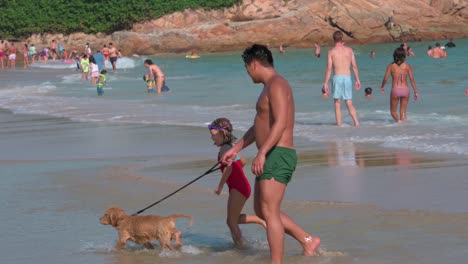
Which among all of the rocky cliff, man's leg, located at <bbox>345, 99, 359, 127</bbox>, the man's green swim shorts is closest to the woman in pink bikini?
man's leg, located at <bbox>345, 99, 359, 127</bbox>

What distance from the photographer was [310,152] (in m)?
12.1

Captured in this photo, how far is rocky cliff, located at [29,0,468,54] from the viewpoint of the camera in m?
65.8

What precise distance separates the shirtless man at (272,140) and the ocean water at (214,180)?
2.16 feet

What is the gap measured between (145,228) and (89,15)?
215 feet

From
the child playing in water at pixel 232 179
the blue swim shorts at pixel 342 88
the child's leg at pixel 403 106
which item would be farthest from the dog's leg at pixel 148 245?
the child's leg at pixel 403 106

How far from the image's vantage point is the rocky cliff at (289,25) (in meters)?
65.8

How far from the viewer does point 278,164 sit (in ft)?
19.6

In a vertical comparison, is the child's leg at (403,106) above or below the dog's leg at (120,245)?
above

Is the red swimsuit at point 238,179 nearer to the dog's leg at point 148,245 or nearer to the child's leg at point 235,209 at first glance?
the child's leg at point 235,209

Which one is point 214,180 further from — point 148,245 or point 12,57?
point 12,57

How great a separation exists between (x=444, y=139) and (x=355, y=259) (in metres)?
6.58

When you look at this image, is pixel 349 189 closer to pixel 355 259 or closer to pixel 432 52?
pixel 355 259

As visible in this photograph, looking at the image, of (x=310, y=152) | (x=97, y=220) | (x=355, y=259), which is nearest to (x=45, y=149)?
(x=310, y=152)

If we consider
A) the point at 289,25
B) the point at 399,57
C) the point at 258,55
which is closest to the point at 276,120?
the point at 258,55
